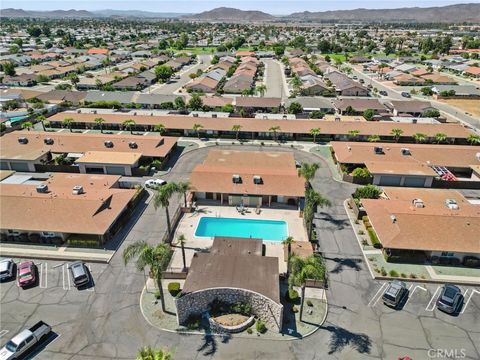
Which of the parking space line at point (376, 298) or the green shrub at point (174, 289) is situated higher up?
the green shrub at point (174, 289)

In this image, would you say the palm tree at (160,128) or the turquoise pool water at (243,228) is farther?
the palm tree at (160,128)

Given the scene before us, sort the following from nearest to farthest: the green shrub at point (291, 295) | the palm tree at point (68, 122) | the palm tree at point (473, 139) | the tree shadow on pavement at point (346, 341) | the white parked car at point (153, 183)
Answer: the tree shadow on pavement at point (346, 341), the green shrub at point (291, 295), the white parked car at point (153, 183), the palm tree at point (473, 139), the palm tree at point (68, 122)

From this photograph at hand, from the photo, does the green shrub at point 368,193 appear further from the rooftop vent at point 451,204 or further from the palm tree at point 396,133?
the palm tree at point 396,133

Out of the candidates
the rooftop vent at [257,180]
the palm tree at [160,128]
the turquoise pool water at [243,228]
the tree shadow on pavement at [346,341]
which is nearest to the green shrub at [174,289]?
the turquoise pool water at [243,228]

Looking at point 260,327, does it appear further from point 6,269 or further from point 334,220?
point 6,269

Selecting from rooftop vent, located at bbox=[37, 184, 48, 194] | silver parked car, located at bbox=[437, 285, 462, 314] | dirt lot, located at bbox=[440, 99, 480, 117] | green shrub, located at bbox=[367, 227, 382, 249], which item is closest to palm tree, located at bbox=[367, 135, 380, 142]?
green shrub, located at bbox=[367, 227, 382, 249]

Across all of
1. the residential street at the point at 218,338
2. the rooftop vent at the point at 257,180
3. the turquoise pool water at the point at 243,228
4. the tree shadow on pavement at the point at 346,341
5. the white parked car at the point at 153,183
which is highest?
the rooftop vent at the point at 257,180

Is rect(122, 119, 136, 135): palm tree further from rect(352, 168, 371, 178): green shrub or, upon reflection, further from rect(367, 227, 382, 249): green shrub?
rect(367, 227, 382, 249): green shrub
